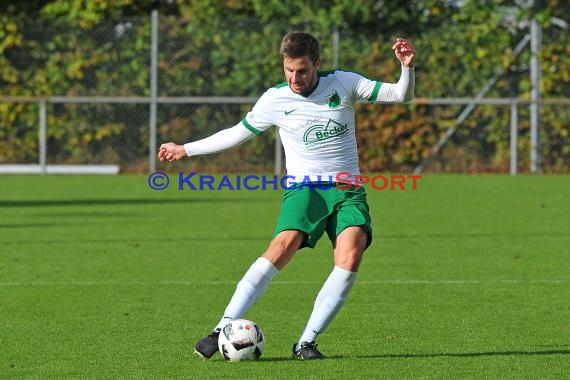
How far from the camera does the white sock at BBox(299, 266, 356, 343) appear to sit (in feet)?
24.5

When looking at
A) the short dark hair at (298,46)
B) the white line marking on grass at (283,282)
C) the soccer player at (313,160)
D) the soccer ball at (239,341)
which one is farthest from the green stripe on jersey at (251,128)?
the white line marking on grass at (283,282)

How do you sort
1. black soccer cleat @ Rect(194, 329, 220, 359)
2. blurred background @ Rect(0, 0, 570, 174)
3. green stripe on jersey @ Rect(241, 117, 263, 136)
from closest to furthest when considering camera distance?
1. black soccer cleat @ Rect(194, 329, 220, 359)
2. green stripe on jersey @ Rect(241, 117, 263, 136)
3. blurred background @ Rect(0, 0, 570, 174)

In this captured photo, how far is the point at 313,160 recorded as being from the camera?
7703 mm

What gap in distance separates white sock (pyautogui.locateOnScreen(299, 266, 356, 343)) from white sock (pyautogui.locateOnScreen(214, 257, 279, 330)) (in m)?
0.31

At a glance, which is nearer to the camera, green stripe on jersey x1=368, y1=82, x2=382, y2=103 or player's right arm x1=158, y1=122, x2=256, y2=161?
green stripe on jersey x1=368, y1=82, x2=382, y2=103

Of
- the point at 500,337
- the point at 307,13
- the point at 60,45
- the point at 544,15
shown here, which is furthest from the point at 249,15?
the point at 500,337

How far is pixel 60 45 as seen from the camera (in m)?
27.9

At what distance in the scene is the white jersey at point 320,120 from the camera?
7.66m

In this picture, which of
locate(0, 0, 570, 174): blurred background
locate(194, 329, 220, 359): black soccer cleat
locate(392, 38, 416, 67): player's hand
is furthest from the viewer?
locate(0, 0, 570, 174): blurred background

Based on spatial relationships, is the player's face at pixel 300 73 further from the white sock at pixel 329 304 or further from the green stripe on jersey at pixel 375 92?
the white sock at pixel 329 304

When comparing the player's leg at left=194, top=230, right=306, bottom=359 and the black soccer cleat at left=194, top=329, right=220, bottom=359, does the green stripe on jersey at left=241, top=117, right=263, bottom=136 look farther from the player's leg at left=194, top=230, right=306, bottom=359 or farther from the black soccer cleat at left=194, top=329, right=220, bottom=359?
the black soccer cleat at left=194, top=329, right=220, bottom=359

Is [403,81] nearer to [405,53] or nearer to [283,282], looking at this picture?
[405,53]

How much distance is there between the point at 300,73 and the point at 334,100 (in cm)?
31

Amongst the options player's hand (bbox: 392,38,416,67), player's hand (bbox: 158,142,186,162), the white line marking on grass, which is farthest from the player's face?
the white line marking on grass
